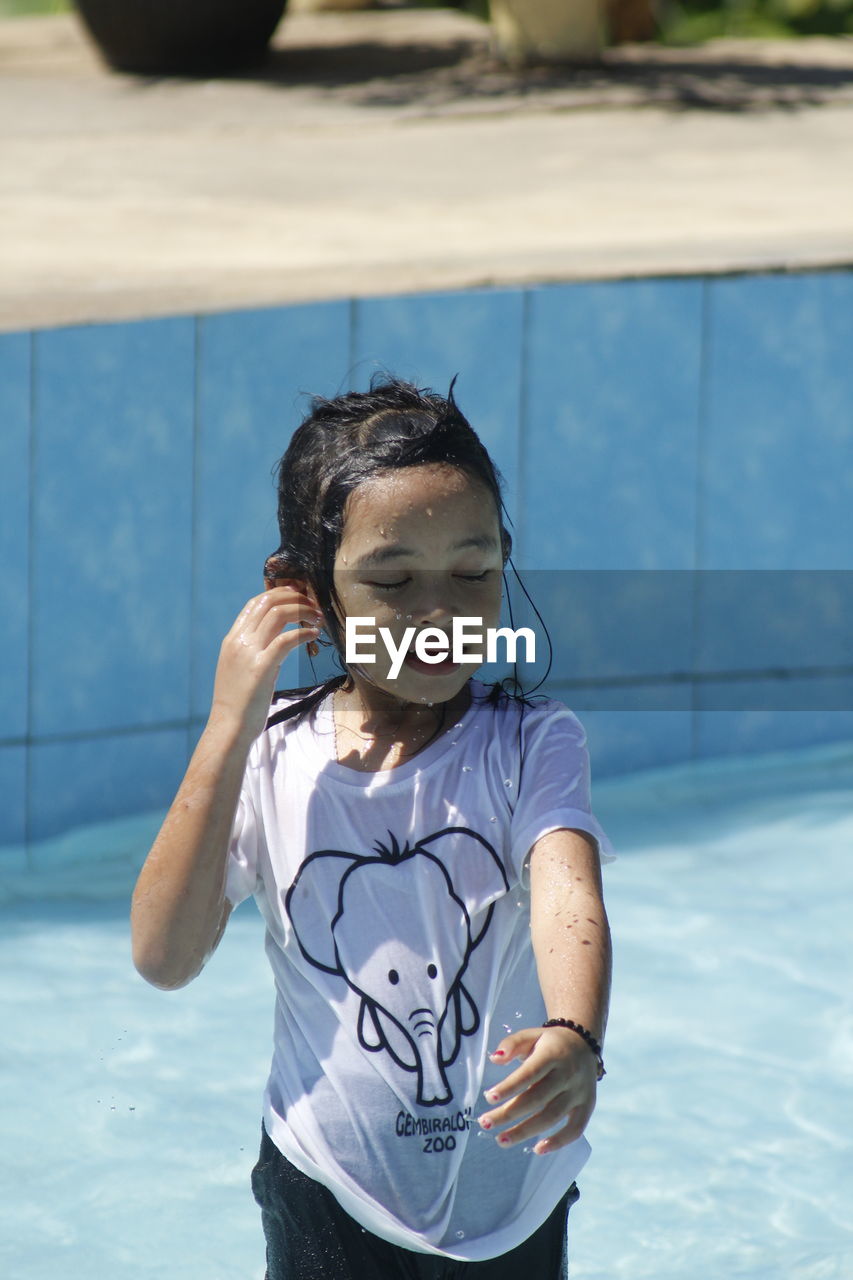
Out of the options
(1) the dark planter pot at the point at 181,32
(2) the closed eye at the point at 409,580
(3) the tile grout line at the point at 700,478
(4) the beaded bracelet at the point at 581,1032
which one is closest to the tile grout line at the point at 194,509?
(3) the tile grout line at the point at 700,478

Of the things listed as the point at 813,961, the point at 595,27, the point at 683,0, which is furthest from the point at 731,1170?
the point at 683,0

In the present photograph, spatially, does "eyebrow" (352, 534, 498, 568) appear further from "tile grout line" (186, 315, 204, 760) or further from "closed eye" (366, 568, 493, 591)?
"tile grout line" (186, 315, 204, 760)

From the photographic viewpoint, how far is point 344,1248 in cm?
197

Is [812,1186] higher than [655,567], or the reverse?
[655,567]

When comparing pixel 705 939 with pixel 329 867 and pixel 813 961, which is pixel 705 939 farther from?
pixel 329 867

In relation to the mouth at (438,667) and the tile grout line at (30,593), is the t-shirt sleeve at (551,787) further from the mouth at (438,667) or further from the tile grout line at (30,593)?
the tile grout line at (30,593)

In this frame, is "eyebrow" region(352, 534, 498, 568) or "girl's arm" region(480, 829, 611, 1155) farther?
"eyebrow" region(352, 534, 498, 568)

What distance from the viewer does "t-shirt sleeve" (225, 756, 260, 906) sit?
6.59 feet

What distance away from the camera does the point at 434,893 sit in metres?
1.93

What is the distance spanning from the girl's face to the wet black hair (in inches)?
0.8

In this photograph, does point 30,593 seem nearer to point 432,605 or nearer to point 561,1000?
point 432,605

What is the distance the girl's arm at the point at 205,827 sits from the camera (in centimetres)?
191

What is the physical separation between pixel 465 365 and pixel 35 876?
174cm

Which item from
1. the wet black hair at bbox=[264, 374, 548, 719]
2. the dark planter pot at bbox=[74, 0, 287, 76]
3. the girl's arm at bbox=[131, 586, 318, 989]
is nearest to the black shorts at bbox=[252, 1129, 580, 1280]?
the girl's arm at bbox=[131, 586, 318, 989]
